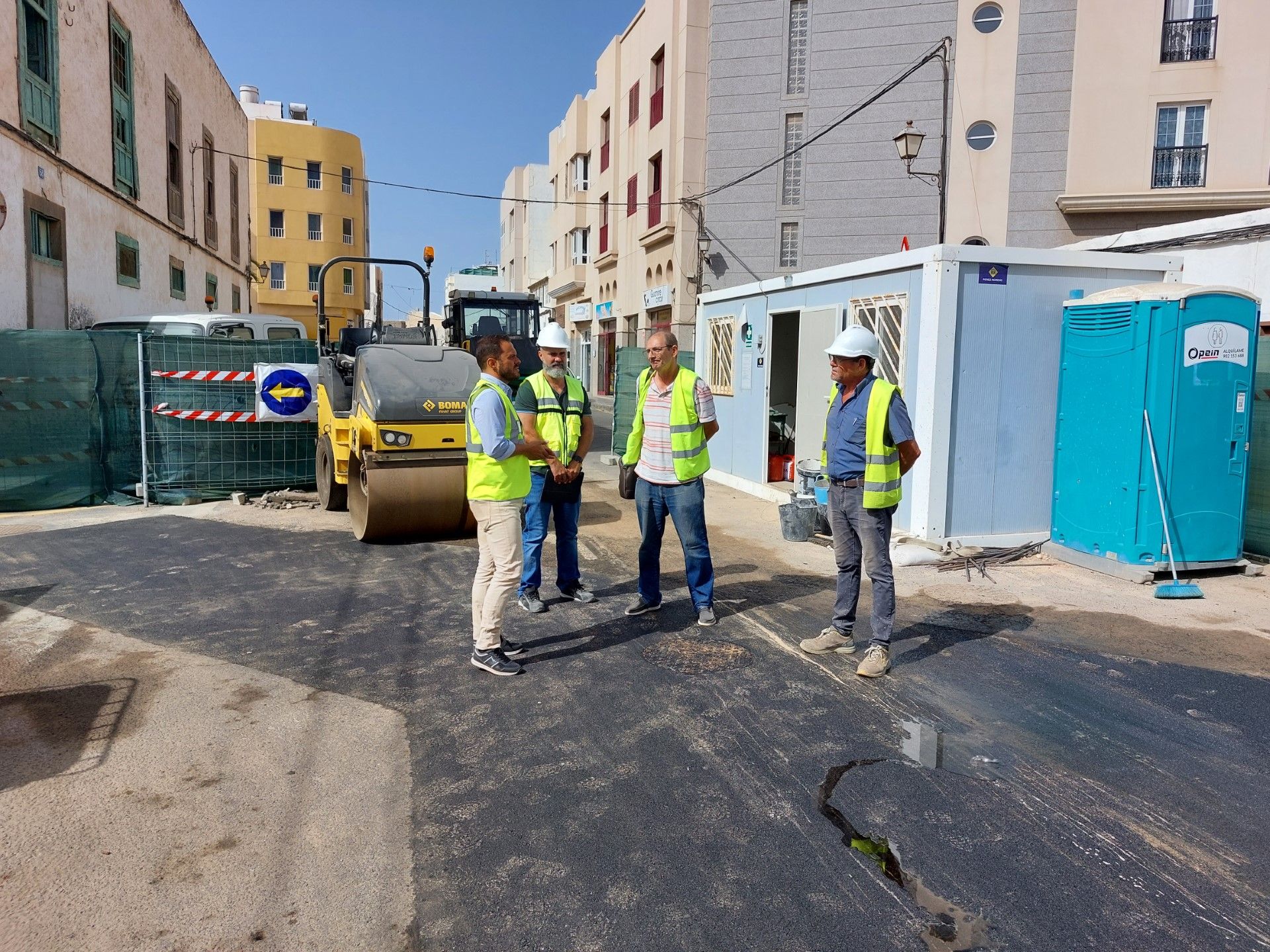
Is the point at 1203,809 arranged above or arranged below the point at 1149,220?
below

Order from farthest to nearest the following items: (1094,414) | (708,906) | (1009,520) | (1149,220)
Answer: (1149,220), (1009,520), (1094,414), (708,906)

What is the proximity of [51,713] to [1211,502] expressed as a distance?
8352 mm

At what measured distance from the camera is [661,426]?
6250 millimetres

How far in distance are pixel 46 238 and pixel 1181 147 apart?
76.5 feet

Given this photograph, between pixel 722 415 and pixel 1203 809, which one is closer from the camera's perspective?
pixel 1203 809

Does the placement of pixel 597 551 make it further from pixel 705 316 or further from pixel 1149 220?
pixel 1149 220

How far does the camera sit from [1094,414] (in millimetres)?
8047

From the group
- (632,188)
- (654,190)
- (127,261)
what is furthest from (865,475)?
(632,188)

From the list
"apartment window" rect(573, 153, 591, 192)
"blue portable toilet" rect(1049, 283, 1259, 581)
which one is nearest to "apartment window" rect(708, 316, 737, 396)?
"blue portable toilet" rect(1049, 283, 1259, 581)

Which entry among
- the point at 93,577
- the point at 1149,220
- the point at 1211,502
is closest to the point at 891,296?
the point at 1211,502

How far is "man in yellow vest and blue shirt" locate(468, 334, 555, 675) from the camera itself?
5.19 metres

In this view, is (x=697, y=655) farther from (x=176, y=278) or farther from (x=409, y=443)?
(x=176, y=278)

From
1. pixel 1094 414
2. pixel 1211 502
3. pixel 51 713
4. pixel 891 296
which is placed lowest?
pixel 51 713

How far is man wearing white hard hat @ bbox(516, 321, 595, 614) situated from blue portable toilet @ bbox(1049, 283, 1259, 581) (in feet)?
14.8
